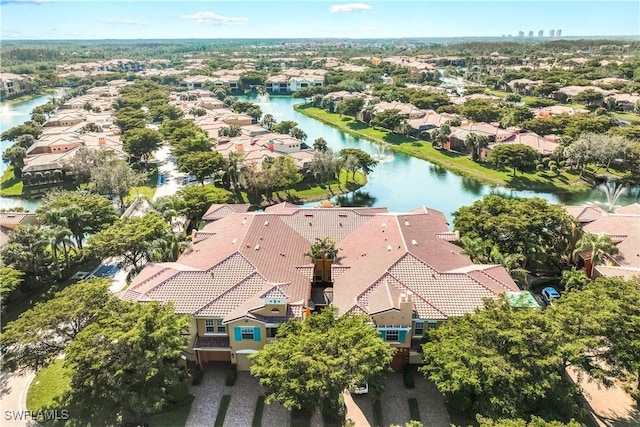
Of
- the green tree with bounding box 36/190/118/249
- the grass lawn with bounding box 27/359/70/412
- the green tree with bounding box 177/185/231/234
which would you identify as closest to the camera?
the grass lawn with bounding box 27/359/70/412

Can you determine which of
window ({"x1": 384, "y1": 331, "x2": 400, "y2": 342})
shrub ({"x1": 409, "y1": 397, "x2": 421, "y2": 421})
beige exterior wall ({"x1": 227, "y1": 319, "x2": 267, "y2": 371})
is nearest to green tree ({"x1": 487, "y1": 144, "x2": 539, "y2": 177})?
window ({"x1": 384, "y1": 331, "x2": 400, "y2": 342})

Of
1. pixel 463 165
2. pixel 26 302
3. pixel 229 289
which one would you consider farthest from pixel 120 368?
pixel 463 165

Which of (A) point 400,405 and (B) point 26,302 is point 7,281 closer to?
(B) point 26,302

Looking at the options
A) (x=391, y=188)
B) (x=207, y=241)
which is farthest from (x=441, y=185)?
(x=207, y=241)

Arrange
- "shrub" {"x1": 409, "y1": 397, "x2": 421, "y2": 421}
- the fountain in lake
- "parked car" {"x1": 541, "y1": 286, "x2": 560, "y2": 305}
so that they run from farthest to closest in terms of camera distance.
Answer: the fountain in lake < "parked car" {"x1": 541, "y1": 286, "x2": 560, "y2": 305} < "shrub" {"x1": 409, "y1": 397, "x2": 421, "y2": 421}

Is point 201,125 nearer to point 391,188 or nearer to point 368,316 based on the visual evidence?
point 391,188

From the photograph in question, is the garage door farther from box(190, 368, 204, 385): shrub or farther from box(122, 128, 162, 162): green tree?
box(122, 128, 162, 162): green tree

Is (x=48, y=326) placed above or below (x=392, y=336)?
above
